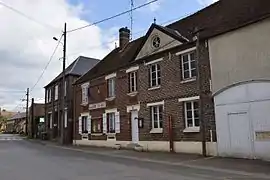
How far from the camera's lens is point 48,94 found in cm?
4231

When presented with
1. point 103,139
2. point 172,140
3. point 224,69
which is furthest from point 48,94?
point 224,69

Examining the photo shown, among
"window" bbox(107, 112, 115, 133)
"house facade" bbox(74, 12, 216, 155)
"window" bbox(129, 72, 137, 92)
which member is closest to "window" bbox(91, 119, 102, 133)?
"house facade" bbox(74, 12, 216, 155)

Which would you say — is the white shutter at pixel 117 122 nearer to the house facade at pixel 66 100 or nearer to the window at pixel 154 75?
the window at pixel 154 75

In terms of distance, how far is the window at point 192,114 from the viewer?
1841 centimetres

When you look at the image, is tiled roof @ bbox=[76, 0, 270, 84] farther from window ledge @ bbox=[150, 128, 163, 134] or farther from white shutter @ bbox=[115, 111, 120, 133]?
window ledge @ bbox=[150, 128, 163, 134]

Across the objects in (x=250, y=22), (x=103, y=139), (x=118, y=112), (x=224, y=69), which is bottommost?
(x=103, y=139)

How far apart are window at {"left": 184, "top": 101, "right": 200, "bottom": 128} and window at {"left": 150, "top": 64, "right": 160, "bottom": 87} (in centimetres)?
305

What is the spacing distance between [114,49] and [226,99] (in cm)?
1798

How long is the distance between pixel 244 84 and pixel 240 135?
2.35 meters

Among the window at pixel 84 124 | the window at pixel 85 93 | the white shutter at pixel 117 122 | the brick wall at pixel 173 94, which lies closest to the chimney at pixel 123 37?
the window at pixel 85 93

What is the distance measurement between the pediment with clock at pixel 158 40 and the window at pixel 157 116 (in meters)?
3.59

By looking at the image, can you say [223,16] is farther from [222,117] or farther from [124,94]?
[124,94]

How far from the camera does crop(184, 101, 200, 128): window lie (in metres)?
18.4

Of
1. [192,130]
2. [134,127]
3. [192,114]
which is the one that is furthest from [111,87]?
[192,130]
